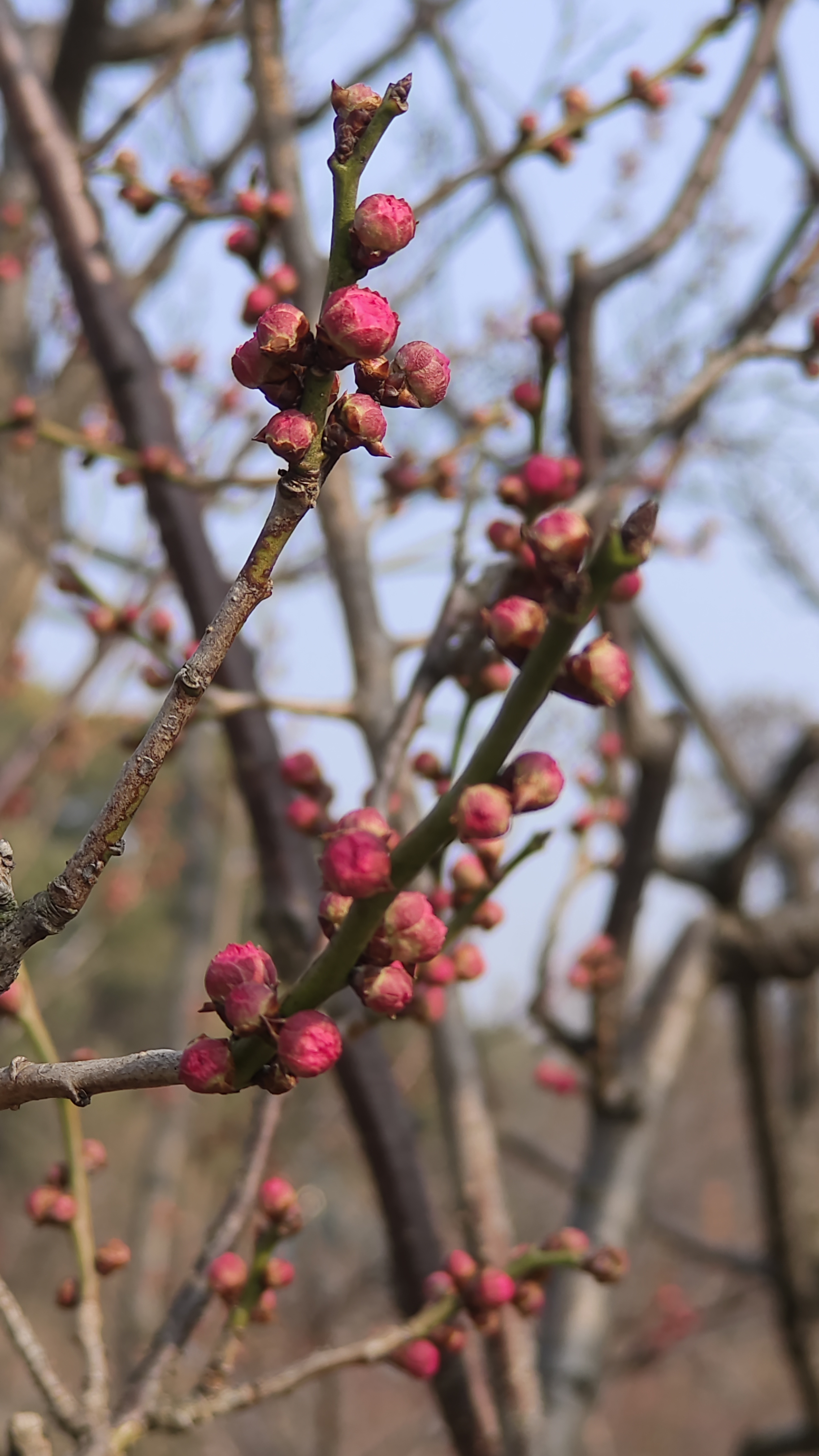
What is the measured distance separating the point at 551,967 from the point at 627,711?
68 centimetres

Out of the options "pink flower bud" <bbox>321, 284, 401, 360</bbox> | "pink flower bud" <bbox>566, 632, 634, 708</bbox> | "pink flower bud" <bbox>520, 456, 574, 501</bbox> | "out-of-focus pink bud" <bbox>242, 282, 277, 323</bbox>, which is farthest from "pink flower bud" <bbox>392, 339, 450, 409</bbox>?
"out-of-focus pink bud" <bbox>242, 282, 277, 323</bbox>

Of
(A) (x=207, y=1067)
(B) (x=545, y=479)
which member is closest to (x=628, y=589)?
(B) (x=545, y=479)

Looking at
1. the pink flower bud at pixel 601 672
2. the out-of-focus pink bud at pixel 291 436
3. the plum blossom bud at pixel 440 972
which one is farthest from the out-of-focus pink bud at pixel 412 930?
the plum blossom bud at pixel 440 972

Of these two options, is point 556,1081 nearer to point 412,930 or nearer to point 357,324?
point 412,930

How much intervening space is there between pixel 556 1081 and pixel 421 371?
2615 mm

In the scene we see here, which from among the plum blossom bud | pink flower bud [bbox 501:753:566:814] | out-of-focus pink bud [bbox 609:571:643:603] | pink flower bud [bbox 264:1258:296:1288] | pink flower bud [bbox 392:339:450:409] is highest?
out-of-focus pink bud [bbox 609:571:643:603]

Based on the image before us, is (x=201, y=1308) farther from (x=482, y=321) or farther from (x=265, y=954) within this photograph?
(x=482, y=321)

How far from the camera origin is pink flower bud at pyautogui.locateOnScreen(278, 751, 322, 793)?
1.46 metres

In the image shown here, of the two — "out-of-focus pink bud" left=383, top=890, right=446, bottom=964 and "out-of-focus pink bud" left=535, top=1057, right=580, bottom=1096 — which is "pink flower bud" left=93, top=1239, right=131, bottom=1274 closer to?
"out-of-focus pink bud" left=383, top=890, right=446, bottom=964

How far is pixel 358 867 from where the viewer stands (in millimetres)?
611

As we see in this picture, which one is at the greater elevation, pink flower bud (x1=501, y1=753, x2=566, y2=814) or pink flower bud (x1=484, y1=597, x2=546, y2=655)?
pink flower bud (x1=484, y1=597, x2=546, y2=655)

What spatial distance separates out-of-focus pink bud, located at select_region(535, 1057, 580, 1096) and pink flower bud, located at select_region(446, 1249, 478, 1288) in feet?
5.48

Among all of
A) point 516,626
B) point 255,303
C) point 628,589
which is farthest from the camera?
point 255,303

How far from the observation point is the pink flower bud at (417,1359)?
4.02ft
